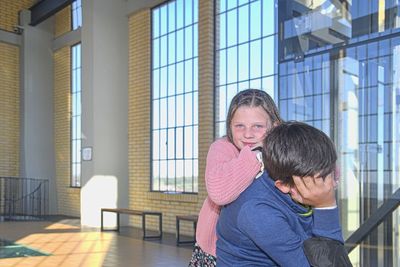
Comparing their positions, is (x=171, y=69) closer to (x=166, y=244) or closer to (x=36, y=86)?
(x=166, y=244)

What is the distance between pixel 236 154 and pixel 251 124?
10 centimetres

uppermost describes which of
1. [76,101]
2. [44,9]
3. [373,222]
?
[44,9]

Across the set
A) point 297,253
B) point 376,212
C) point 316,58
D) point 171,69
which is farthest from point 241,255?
point 171,69

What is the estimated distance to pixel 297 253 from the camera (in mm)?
965

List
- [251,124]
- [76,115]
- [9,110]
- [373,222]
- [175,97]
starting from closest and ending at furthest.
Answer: [251,124]
[373,222]
[175,97]
[76,115]
[9,110]

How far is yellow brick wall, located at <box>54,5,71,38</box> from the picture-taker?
522 inches

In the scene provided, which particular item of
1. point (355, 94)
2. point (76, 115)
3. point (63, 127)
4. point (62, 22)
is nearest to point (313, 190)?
point (355, 94)

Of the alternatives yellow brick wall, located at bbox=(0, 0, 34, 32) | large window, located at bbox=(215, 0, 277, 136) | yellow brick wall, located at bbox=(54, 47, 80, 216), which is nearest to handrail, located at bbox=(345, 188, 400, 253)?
large window, located at bbox=(215, 0, 277, 136)

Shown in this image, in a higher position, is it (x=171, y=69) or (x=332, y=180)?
(x=171, y=69)

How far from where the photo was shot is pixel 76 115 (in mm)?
12906

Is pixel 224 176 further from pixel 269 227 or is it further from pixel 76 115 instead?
pixel 76 115

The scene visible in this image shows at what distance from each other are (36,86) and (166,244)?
7.49m

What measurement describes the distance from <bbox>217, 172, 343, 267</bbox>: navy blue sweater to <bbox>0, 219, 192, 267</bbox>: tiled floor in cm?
519

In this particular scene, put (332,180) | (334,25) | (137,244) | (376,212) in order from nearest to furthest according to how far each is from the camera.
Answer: (332,180)
(376,212)
(334,25)
(137,244)
